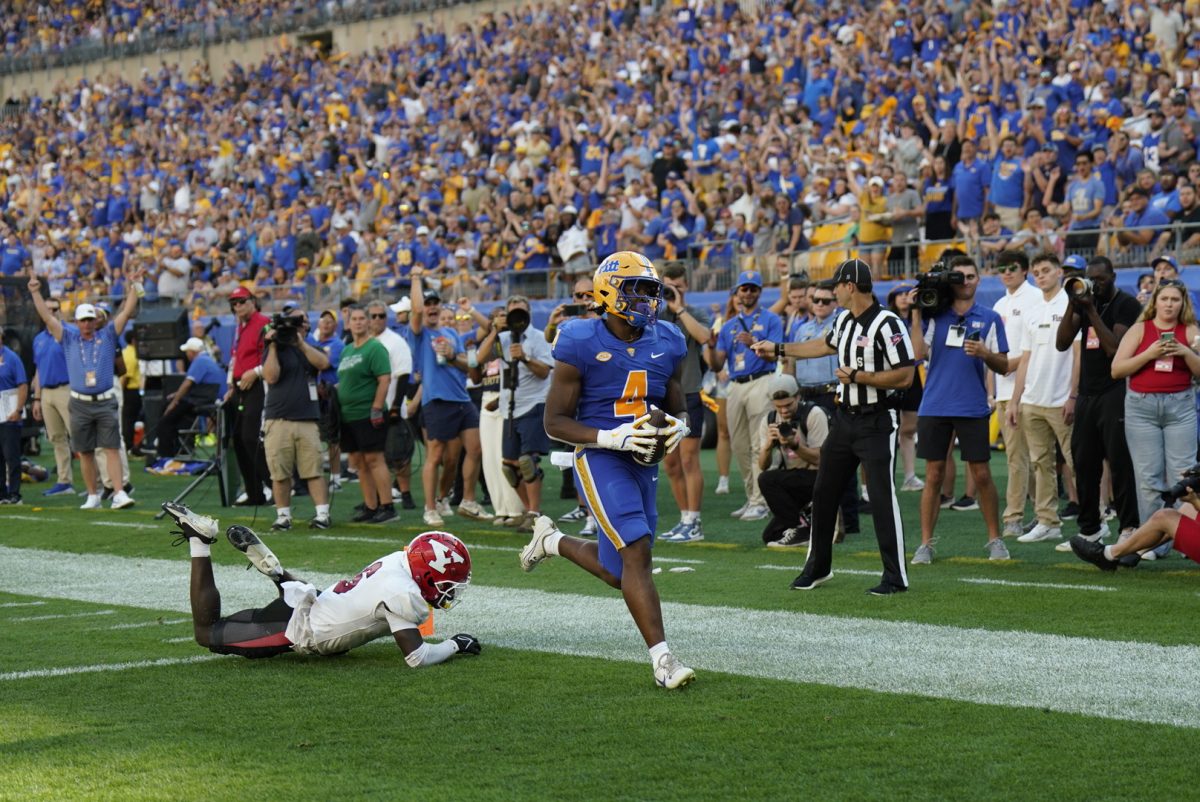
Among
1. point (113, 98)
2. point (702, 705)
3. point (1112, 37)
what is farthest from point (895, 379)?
point (113, 98)

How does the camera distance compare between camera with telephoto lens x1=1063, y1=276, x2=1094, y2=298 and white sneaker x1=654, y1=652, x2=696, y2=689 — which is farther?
camera with telephoto lens x1=1063, y1=276, x2=1094, y2=298

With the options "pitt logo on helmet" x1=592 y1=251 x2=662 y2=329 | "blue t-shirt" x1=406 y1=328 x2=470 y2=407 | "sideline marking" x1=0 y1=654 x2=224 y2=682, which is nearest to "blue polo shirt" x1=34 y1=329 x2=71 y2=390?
"blue t-shirt" x1=406 y1=328 x2=470 y2=407

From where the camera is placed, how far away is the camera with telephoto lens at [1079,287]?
9656mm

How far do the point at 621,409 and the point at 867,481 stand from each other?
2.41 meters

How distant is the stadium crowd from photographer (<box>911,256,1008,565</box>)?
1042mm

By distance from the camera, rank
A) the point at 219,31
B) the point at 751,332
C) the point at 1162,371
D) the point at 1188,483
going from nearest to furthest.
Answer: the point at 1188,483 < the point at 1162,371 < the point at 751,332 < the point at 219,31

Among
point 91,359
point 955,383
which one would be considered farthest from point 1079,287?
point 91,359

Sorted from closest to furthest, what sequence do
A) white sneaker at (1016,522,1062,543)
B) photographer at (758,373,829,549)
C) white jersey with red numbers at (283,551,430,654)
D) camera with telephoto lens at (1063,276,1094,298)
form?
white jersey with red numbers at (283,551,430,654) → camera with telephoto lens at (1063,276,1094,298) → white sneaker at (1016,522,1062,543) → photographer at (758,373,829,549)

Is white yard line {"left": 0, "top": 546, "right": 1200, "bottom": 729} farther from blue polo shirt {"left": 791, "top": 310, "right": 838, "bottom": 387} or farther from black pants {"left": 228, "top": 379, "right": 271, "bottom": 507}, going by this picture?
black pants {"left": 228, "top": 379, "right": 271, "bottom": 507}

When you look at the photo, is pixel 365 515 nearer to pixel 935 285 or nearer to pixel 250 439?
pixel 250 439

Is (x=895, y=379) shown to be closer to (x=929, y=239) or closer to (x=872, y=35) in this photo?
(x=929, y=239)

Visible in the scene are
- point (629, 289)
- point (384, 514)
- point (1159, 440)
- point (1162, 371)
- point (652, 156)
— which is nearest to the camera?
point (629, 289)

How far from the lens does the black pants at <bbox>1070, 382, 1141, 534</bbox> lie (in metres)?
9.95

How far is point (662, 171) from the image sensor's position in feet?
75.8
